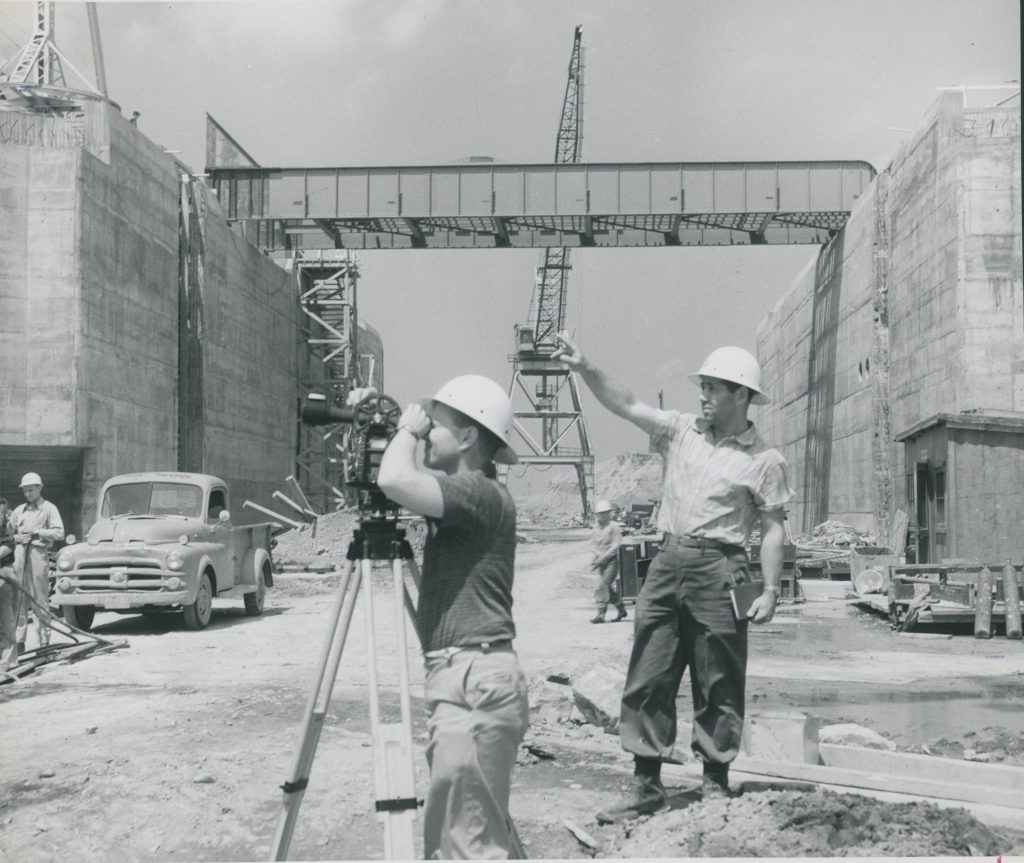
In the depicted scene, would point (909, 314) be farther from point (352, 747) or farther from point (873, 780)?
point (873, 780)

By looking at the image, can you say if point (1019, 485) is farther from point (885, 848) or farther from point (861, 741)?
point (885, 848)

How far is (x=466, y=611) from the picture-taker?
3.13 meters

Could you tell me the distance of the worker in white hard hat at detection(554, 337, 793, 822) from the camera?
14.9 feet

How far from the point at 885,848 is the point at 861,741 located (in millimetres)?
2068

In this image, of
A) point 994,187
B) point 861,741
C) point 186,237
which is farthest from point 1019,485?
point 186,237

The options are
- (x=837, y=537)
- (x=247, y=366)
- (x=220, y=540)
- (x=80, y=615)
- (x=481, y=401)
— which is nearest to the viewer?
(x=481, y=401)

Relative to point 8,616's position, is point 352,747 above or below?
below

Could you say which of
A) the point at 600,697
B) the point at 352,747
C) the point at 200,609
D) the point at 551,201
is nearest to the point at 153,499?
the point at 200,609

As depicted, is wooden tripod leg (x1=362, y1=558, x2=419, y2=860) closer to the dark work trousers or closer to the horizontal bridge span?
the dark work trousers

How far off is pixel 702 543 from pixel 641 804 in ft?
3.69

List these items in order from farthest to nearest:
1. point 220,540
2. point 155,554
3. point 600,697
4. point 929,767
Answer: point 220,540 → point 155,554 → point 600,697 → point 929,767

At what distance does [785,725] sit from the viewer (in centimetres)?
543

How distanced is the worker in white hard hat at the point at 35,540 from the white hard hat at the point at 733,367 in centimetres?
776

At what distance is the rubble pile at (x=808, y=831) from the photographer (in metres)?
4.05
